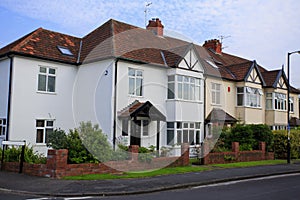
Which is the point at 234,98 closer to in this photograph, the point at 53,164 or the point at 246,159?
the point at 246,159

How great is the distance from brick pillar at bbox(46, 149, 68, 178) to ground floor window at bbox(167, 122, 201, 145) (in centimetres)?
1026

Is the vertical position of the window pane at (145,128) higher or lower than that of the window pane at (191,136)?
higher

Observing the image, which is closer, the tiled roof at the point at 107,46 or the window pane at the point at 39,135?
the window pane at the point at 39,135

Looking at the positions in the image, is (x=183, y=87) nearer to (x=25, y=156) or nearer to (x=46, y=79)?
(x=46, y=79)

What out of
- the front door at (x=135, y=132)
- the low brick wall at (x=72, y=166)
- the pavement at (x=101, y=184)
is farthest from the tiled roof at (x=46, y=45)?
the pavement at (x=101, y=184)

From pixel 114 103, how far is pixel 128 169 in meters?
5.54

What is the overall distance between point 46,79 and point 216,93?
13.5 m

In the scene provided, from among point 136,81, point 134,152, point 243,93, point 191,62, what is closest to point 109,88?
point 136,81

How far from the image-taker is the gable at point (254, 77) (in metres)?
29.2

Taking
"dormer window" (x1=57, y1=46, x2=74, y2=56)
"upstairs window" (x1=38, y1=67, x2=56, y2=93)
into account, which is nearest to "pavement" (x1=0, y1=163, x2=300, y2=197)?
"upstairs window" (x1=38, y1=67, x2=56, y2=93)

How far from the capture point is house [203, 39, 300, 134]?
2683 cm

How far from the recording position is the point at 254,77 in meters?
29.7

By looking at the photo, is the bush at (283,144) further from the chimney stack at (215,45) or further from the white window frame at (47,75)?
the white window frame at (47,75)

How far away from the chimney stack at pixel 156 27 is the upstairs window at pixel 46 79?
390 inches
